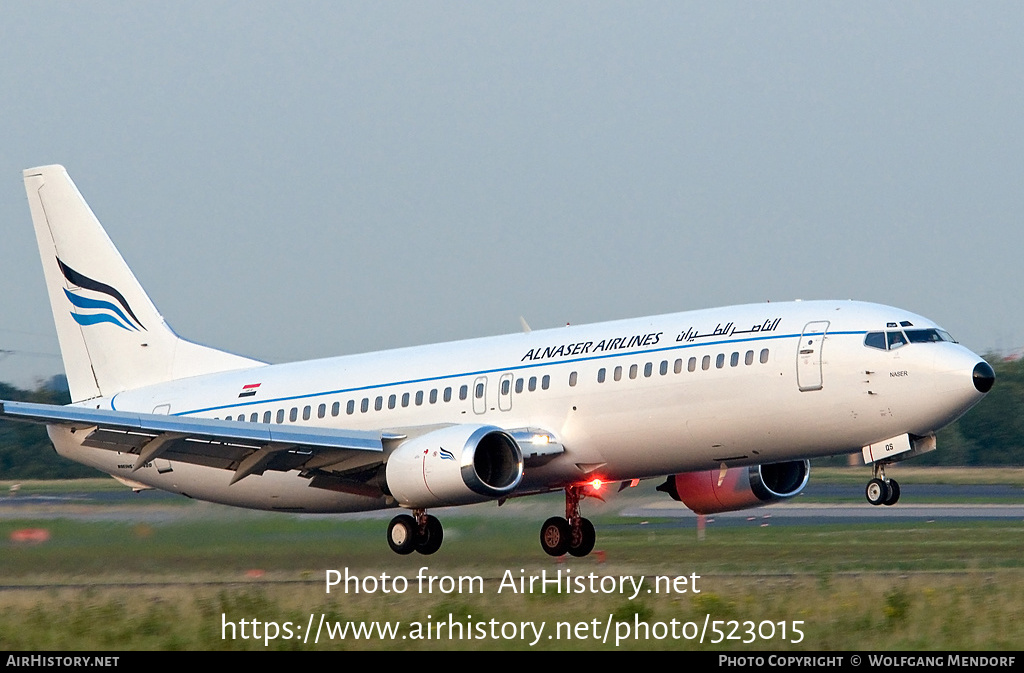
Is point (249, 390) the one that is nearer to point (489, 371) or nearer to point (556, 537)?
point (489, 371)

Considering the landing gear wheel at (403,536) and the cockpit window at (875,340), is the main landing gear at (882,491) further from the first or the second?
the landing gear wheel at (403,536)

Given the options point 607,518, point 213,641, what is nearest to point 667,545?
point 607,518

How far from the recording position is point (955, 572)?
24109 mm

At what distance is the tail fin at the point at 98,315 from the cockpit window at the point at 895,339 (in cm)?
1408

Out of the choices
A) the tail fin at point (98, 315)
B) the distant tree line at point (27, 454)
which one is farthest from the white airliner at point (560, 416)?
the distant tree line at point (27, 454)

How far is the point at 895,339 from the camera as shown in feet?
78.8

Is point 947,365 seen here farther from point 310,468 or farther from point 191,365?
point 191,365

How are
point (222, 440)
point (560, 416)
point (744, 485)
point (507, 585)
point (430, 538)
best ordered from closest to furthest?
point (507, 585)
point (222, 440)
point (560, 416)
point (430, 538)
point (744, 485)

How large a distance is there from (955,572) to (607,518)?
8040mm

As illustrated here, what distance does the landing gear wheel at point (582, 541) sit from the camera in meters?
28.0

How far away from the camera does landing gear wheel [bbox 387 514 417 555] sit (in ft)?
87.6

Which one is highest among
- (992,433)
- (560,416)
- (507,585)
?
(992,433)

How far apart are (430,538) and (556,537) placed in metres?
2.50

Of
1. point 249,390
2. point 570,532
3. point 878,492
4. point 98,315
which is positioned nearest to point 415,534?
point 570,532
